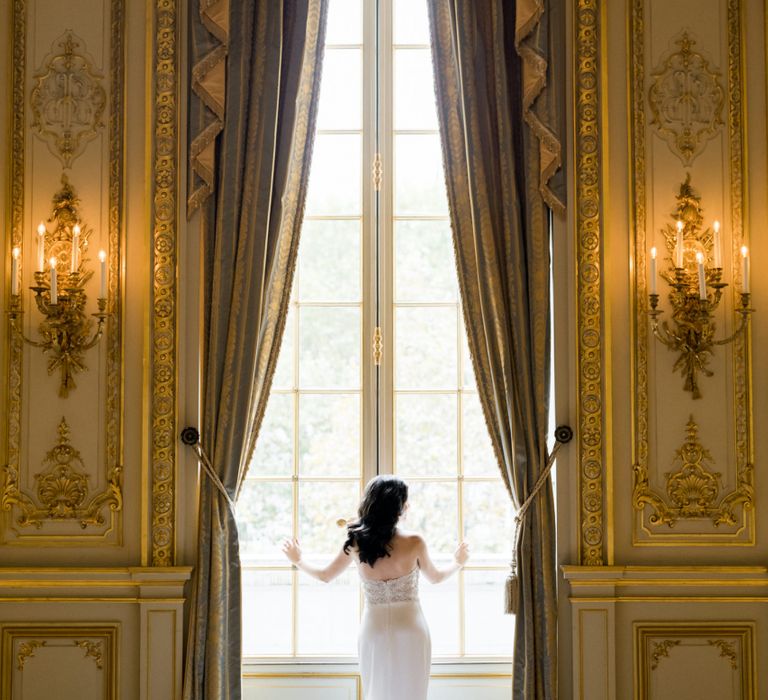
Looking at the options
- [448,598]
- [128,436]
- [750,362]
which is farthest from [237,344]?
[750,362]

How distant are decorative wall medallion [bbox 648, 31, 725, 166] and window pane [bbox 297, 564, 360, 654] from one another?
6.69 feet

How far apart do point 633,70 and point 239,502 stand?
2.20 m

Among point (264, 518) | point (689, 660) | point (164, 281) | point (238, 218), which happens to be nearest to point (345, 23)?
point (238, 218)

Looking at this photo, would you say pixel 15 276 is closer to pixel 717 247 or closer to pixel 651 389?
pixel 651 389

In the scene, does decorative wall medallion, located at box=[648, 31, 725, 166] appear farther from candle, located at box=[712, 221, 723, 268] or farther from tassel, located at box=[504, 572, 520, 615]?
tassel, located at box=[504, 572, 520, 615]

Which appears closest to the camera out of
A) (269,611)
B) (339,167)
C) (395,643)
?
(395,643)

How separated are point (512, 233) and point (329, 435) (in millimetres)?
1035

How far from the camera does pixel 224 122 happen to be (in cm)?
379

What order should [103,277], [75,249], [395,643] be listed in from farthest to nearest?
[75,249]
[103,277]
[395,643]

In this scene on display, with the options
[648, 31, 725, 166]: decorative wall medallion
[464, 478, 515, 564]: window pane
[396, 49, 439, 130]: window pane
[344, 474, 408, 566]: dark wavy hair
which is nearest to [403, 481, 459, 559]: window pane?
[464, 478, 515, 564]: window pane

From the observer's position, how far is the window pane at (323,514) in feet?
12.9

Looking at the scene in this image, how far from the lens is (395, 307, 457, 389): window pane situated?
3.97m

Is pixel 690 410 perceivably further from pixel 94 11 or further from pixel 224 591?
pixel 94 11

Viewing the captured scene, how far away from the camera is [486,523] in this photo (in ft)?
12.9
